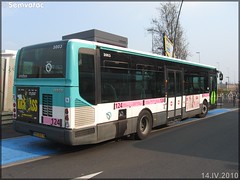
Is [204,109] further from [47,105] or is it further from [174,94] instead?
[47,105]

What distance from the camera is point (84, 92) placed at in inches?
234

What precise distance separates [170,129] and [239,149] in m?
3.32

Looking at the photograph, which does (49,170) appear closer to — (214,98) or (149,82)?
(149,82)

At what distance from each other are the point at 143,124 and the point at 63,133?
3.42m

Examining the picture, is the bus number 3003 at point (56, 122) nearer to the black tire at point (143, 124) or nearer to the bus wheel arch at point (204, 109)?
the black tire at point (143, 124)

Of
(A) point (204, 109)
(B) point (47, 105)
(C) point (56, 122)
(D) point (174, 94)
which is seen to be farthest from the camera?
(A) point (204, 109)

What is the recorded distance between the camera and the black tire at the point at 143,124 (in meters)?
7.91

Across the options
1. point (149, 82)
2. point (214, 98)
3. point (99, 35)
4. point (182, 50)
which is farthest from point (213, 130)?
point (182, 50)

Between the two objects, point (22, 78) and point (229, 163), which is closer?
point (229, 163)

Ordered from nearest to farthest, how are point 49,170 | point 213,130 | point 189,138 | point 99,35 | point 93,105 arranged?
point 49,170
point 93,105
point 189,138
point 213,130
point 99,35

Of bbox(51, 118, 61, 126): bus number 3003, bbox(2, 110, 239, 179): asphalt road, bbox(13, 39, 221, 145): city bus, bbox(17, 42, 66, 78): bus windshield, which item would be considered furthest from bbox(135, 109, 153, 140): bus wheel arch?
bbox(17, 42, 66, 78): bus windshield

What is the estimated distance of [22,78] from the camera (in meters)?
6.90

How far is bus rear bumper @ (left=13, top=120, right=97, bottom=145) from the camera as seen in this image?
5621 millimetres

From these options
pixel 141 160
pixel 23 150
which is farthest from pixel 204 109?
pixel 23 150
